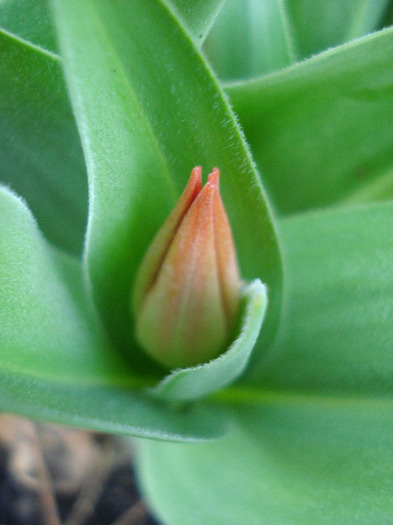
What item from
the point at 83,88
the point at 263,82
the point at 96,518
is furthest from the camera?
the point at 96,518

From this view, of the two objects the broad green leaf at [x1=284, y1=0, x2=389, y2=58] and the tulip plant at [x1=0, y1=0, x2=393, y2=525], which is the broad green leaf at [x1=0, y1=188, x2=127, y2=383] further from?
the broad green leaf at [x1=284, y1=0, x2=389, y2=58]

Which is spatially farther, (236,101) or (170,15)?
(236,101)

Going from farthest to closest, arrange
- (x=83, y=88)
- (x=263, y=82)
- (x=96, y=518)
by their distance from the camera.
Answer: (x=96, y=518)
(x=263, y=82)
(x=83, y=88)

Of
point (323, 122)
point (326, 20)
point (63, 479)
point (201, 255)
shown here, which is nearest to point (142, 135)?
point (201, 255)

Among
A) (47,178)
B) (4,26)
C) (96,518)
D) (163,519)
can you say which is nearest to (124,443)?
(96,518)

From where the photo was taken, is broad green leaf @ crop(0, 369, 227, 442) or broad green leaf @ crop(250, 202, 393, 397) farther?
broad green leaf @ crop(250, 202, 393, 397)

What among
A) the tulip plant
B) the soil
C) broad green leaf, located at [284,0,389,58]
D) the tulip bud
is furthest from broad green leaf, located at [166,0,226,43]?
the soil

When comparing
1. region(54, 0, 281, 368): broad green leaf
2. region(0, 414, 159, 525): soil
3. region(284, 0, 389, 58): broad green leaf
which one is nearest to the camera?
region(54, 0, 281, 368): broad green leaf

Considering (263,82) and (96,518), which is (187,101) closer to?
(263,82)
